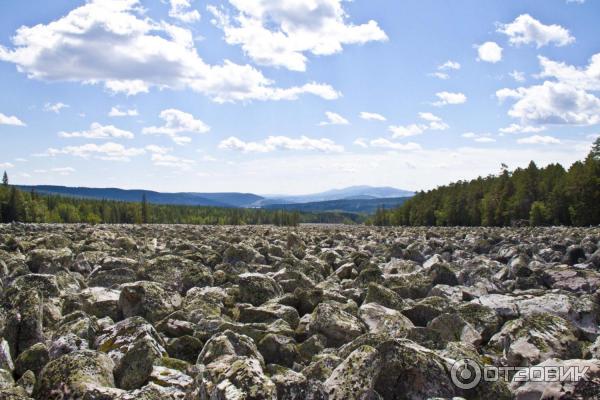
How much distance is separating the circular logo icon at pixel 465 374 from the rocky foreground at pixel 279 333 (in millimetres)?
79

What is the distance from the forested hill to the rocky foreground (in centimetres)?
6329

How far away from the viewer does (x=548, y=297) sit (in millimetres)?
9406

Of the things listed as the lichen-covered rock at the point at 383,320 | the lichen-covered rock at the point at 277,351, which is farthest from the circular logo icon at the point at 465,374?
the lichen-covered rock at the point at 277,351

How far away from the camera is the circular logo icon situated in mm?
5652

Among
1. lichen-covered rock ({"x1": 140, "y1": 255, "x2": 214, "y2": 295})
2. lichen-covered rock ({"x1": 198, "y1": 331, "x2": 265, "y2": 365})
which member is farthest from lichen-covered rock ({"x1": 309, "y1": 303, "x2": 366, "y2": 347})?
lichen-covered rock ({"x1": 140, "y1": 255, "x2": 214, "y2": 295})

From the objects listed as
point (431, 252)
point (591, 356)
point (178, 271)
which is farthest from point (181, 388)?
point (431, 252)

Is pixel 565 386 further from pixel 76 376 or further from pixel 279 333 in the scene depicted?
pixel 76 376

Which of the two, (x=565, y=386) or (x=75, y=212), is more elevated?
(x=565, y=386)

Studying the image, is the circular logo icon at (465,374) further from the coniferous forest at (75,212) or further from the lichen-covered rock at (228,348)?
the coniferous forest at (75,212)

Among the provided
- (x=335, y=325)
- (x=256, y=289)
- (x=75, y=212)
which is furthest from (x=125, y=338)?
(x=75, y=212)

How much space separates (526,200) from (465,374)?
85.2 meters

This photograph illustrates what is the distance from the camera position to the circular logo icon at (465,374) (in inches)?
223

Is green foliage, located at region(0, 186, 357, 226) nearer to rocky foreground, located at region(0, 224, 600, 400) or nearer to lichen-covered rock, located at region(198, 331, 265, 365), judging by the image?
rocky foreground, located at region(0, 224, 600, 400)

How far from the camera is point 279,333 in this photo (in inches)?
304
